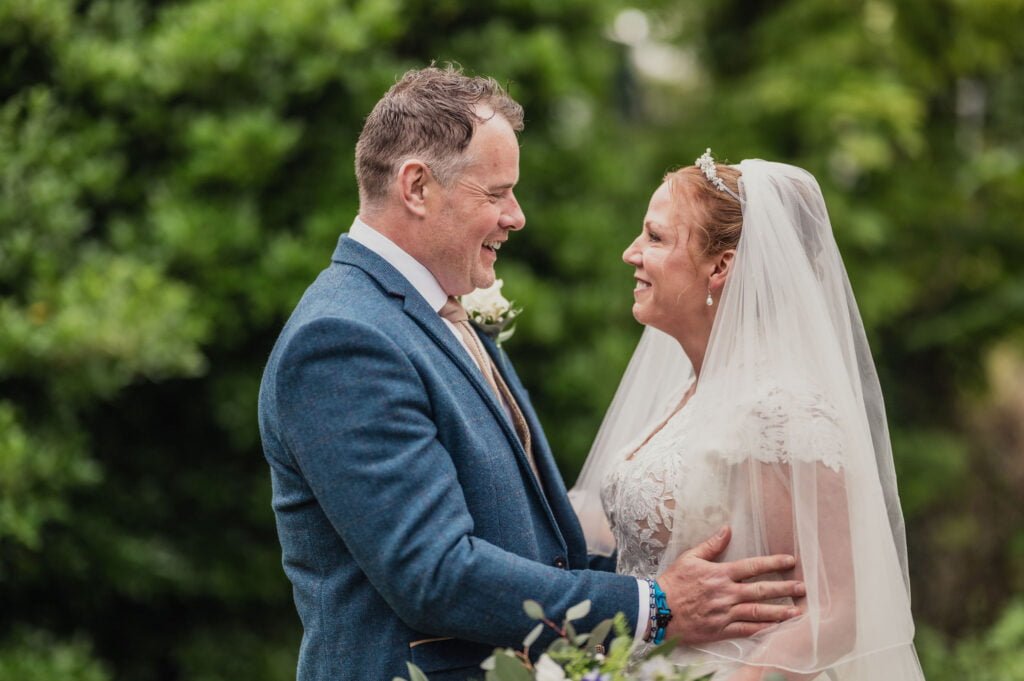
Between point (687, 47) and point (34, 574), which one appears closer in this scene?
point (34, 574)

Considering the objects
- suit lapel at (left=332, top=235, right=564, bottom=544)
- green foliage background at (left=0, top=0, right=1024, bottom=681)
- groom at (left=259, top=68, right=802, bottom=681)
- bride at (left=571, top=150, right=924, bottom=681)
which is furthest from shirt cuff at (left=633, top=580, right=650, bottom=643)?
green foliage background at (left=0, top=0, right=1024, bottom=681)

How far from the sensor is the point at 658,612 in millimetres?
2695

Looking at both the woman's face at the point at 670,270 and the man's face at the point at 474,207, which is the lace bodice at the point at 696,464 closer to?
the woman's face at the point at 670,270

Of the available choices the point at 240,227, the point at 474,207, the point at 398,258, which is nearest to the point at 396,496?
the point at 398,258

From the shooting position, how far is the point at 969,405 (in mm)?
10109

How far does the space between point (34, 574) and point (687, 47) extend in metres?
6.51

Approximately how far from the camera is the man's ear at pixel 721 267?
3115mm

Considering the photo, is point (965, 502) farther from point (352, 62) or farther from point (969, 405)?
point (352, 62)

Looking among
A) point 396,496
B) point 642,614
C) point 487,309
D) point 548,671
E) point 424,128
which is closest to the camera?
point 548,671

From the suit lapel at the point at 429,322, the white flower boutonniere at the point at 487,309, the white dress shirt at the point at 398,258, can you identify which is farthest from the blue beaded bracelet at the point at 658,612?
the white flower boutonniere at the point at 487,309

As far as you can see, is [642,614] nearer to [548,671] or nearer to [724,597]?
[724,597]

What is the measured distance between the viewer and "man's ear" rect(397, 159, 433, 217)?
9.05 feet

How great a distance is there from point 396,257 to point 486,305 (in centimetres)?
70

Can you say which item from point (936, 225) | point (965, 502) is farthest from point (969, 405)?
point (936, 225)
